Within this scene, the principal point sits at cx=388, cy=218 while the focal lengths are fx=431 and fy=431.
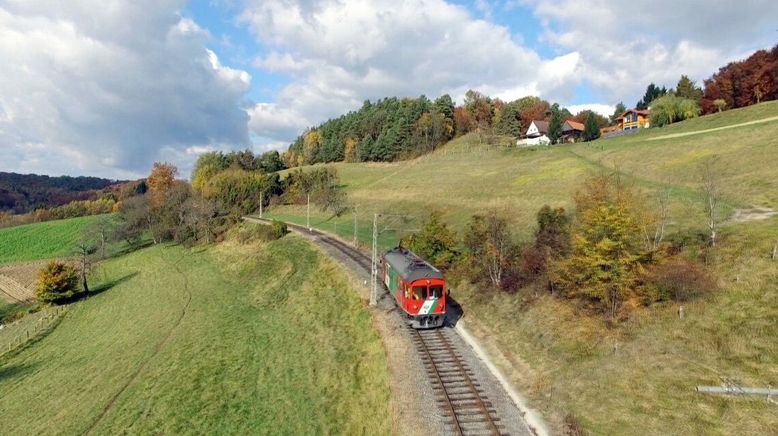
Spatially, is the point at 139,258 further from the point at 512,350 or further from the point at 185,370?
the point at 512,350

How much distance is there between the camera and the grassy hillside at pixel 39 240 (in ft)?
273

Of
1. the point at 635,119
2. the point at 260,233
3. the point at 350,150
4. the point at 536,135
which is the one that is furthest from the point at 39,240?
the point at 635,119

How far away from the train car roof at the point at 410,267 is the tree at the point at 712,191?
1760 centimetres

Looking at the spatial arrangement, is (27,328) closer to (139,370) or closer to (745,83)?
(139,370)

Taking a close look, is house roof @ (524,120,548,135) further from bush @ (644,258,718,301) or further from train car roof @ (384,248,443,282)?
bush @ (644,258,718,301)

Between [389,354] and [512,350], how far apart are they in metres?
7.28

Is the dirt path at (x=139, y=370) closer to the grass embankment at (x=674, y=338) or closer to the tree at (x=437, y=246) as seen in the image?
the tree at (x=437, y=246)

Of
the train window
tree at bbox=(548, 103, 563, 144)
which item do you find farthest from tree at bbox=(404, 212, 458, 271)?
tree at bbox=(548, 103, 563, 144)

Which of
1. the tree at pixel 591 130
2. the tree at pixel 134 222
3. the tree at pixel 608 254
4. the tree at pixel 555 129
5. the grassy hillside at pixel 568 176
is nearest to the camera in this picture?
the tree at pixel 608 254

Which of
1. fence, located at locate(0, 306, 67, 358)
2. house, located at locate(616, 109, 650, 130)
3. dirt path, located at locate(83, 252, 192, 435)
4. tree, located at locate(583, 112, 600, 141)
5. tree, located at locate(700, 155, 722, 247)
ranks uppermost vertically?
house, located at locate(616, 109, 650, 130)

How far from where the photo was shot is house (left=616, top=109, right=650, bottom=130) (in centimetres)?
11119

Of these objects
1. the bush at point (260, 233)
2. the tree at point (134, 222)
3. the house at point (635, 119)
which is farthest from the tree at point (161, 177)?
the house at point (635, 119)

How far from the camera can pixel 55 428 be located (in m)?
25.2

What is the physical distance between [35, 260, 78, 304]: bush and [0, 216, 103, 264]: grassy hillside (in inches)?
989
